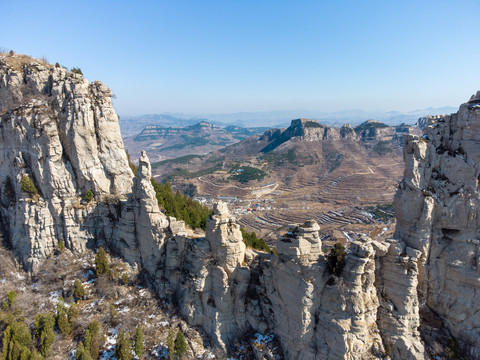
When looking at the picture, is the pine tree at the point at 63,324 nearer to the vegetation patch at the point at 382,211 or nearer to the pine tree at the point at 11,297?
the pine tree at the point at 11,297

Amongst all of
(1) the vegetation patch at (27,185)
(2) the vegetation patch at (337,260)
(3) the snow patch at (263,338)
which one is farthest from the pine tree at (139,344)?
(1) the vegetation patch at (27,185)

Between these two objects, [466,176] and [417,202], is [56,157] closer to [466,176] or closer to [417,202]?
[417,202]

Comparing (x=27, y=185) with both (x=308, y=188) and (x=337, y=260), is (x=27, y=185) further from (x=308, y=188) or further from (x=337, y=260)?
(x=308, y=188)

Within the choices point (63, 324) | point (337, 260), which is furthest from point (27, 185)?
point (337, 260)

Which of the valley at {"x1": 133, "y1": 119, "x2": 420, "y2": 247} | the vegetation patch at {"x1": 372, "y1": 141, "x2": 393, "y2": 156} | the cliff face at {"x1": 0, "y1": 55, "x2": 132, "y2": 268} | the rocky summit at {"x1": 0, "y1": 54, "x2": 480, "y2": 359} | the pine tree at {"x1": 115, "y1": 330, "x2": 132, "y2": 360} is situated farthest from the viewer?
the vegetation patch at {"x1": 372, "y1": 141, "x2": 393, "y2": 156}

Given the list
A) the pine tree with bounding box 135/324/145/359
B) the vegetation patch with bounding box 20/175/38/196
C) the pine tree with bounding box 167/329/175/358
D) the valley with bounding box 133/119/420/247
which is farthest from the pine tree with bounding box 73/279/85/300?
the valley with bounding box 133/119/420/247

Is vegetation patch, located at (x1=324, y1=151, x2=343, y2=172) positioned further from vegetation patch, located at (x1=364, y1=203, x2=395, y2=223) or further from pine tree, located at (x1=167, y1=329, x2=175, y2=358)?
pine tree, located at (x1=167, y1=329, x2=175, y2=358)
